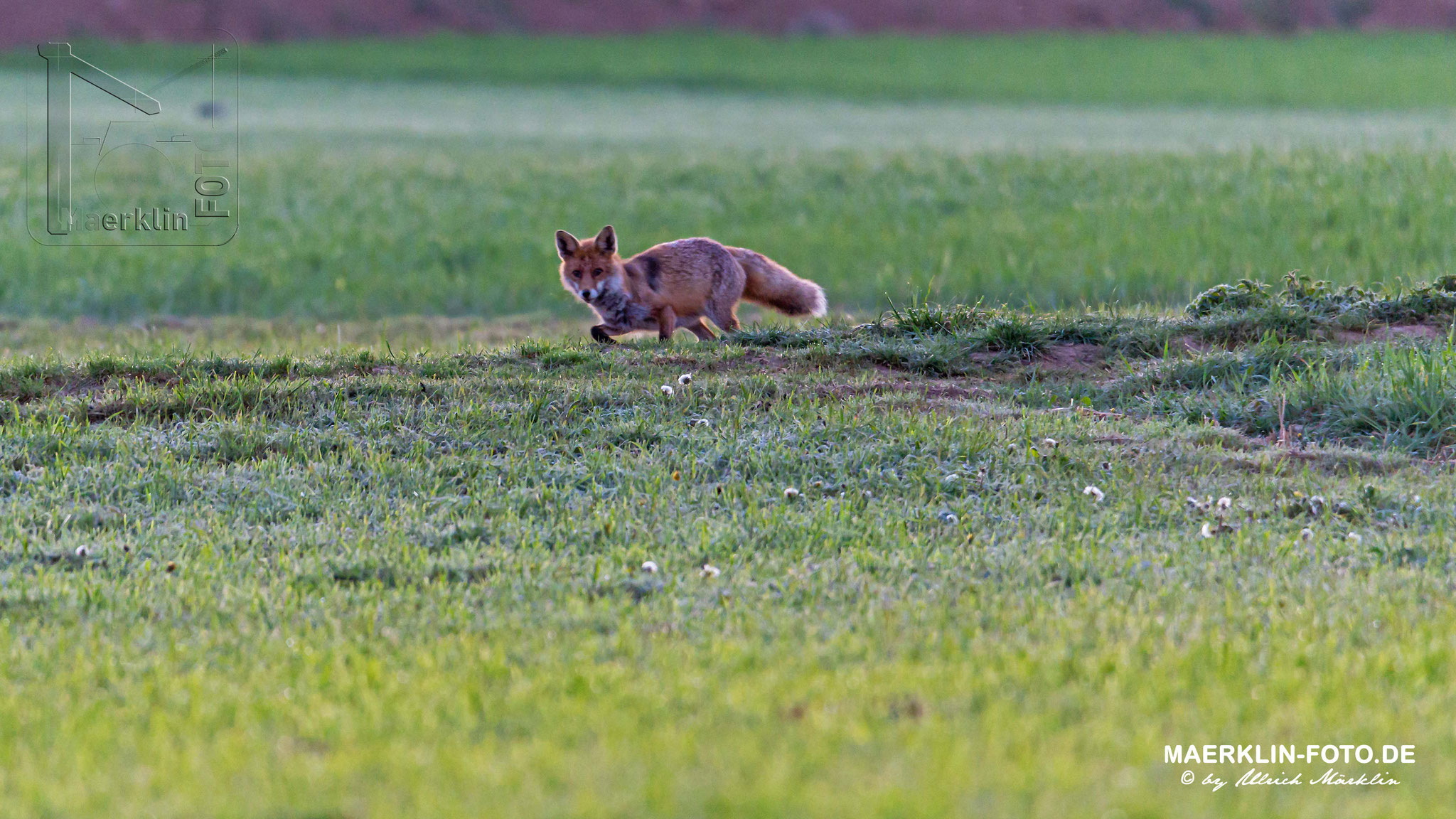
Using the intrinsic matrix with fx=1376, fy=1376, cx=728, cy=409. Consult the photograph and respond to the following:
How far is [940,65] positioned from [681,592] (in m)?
50.8

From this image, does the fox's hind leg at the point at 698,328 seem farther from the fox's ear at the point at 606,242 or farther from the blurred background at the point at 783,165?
the blurred background at the point at 783,165

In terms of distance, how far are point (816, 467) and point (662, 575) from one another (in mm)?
1464

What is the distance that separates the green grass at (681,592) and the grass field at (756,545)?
0.02m

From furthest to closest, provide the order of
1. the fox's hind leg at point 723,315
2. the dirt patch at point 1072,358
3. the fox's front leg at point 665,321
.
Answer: the fox's hind leg at point 723,315 < the fox's front leg at point 665,321 < the dirt patch at point 1072,358

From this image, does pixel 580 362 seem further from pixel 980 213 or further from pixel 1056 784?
pixel 980 213

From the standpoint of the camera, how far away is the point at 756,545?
5.50 meters

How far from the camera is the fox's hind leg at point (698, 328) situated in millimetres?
9172

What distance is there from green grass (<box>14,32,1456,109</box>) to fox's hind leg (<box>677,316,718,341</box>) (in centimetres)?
3497

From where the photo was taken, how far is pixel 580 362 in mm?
8102

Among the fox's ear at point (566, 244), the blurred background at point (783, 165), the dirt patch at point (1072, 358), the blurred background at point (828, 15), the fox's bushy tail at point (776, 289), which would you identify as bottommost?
the dirt patch at point (1072, 358)

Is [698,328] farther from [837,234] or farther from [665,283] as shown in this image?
[837,234]

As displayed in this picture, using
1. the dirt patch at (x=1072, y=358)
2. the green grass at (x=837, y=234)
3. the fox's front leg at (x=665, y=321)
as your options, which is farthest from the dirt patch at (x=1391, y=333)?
the fox's front leg at (x=665, y=321)

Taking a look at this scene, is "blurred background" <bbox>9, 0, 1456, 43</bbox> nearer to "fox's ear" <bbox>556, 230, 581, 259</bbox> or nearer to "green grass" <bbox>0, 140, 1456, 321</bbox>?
"green grass" <bbox>0, 140, 1456, 321</bbox>

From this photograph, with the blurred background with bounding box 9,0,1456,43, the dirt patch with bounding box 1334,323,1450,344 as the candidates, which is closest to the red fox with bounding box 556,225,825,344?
the dirt patch with bounding box 1334,323,1450,344
